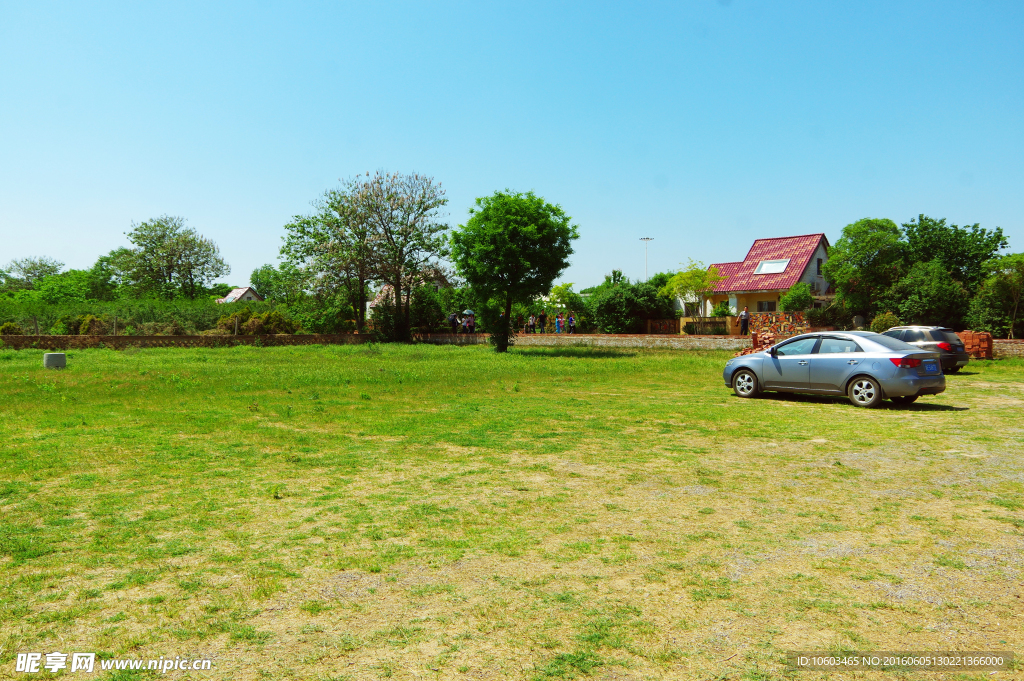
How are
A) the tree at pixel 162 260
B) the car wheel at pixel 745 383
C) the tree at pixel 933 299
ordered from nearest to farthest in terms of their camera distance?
the car wheel at pixel 745 383, the tree at pixel 933 299, the tree at pixel 162 260

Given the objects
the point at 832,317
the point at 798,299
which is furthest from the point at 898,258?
the point at 798,299

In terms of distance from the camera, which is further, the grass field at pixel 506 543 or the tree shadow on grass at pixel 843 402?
the tree shadow on grass at pixel 843 402

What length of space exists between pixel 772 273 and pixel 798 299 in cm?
701

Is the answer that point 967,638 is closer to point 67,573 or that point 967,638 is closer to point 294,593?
point 294,593

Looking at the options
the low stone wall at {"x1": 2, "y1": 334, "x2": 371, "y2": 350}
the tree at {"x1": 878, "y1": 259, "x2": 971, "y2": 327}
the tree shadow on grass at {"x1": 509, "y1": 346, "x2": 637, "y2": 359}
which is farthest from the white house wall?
the low stone wall at {"x1": 2, "y1": 334, "x2": 371, "y2": 350}

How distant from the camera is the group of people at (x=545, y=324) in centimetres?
4722

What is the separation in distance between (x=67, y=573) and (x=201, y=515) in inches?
51.4

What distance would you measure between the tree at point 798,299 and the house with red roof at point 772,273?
3759mm

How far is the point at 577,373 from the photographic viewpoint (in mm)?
20641

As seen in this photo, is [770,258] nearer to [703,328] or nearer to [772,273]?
[772,273]

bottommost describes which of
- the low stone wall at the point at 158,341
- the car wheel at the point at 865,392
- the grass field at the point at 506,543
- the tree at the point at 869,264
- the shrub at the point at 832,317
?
the grass field at the point at 506,543

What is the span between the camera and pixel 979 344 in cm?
2458

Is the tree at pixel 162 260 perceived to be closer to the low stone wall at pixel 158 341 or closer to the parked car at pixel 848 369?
the low stone wall at pixel 158 341

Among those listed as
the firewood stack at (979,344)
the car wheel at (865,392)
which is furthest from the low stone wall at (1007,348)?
the car wheel at (865,392)
